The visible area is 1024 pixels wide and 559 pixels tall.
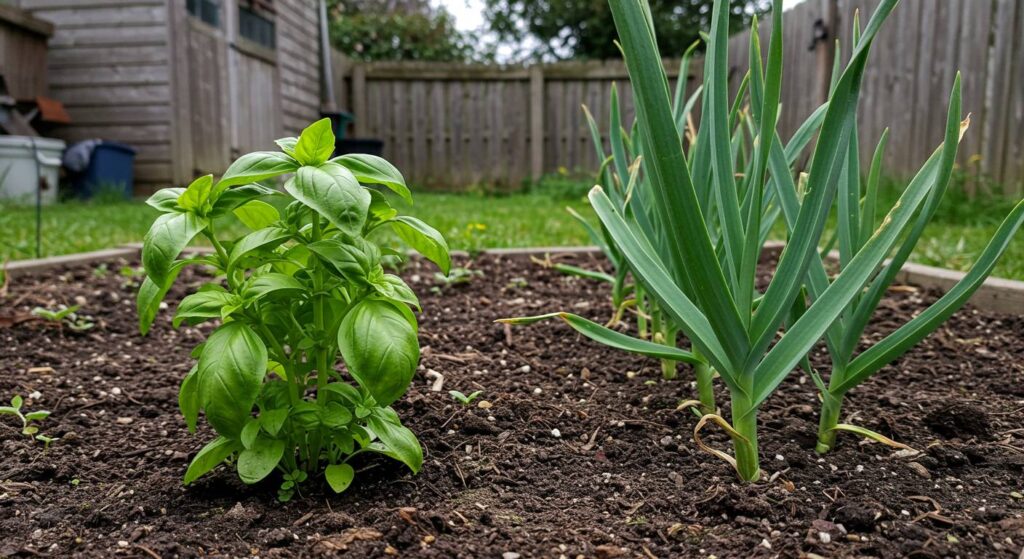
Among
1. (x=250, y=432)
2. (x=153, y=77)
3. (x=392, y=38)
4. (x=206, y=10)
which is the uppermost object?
(x=392, y=38)

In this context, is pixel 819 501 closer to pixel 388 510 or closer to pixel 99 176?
pixel 388 510

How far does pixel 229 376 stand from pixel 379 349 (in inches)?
8.6

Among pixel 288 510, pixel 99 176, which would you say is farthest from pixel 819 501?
pixel 99 176

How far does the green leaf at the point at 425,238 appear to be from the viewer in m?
1.20

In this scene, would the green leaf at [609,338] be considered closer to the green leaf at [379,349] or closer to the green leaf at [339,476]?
the green leaf at [379,349]

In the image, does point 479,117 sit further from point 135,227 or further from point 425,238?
point 425,238

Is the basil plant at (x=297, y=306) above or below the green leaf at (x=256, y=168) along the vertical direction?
below

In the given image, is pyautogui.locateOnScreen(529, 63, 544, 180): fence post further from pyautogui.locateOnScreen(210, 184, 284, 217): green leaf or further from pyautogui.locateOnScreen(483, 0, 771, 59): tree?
pyautogui.locateOnScreen(210, 184, 284, 217): green leaf

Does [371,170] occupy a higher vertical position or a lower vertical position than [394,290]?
higher

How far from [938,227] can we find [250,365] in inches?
184

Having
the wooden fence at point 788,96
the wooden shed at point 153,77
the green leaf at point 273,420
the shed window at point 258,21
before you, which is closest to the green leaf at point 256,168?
the green leaf at point 273,420

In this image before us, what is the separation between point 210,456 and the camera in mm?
1230

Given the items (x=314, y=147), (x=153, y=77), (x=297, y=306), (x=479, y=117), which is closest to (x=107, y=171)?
(x=153, y=77)

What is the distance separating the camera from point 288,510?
1.24 metres
